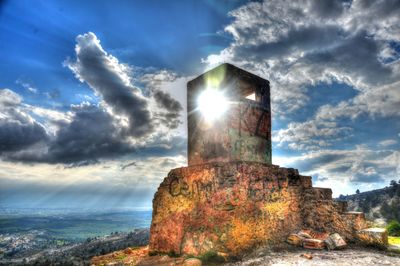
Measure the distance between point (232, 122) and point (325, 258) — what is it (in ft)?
9.40

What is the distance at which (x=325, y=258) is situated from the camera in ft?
13.5

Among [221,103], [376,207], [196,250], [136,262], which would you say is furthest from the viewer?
[376,207]

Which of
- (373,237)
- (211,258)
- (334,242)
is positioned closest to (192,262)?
(211,258)

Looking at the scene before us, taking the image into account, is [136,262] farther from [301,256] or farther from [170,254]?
[301,256]

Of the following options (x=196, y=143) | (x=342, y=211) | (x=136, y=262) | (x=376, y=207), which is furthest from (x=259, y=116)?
(x=376, y=207)

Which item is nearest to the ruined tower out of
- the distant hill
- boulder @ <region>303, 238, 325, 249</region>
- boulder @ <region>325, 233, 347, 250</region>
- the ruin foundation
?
the ruin foundation

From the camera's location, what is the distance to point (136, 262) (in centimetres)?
506

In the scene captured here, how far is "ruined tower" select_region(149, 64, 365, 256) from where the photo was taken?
473cm

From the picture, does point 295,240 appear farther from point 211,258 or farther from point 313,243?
point 211,258

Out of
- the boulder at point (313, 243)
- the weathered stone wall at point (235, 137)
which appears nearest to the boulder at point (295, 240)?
the boulder at point (313, 243)

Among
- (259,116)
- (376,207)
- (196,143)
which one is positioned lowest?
(376,207)

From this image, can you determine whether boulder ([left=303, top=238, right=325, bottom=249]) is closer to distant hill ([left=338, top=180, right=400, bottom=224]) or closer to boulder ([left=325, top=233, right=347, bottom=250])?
boulder ([left=325, top=233, right=347, bottom=250])

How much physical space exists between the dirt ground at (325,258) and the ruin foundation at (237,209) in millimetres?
351

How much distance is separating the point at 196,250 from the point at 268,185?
183 centimetres
